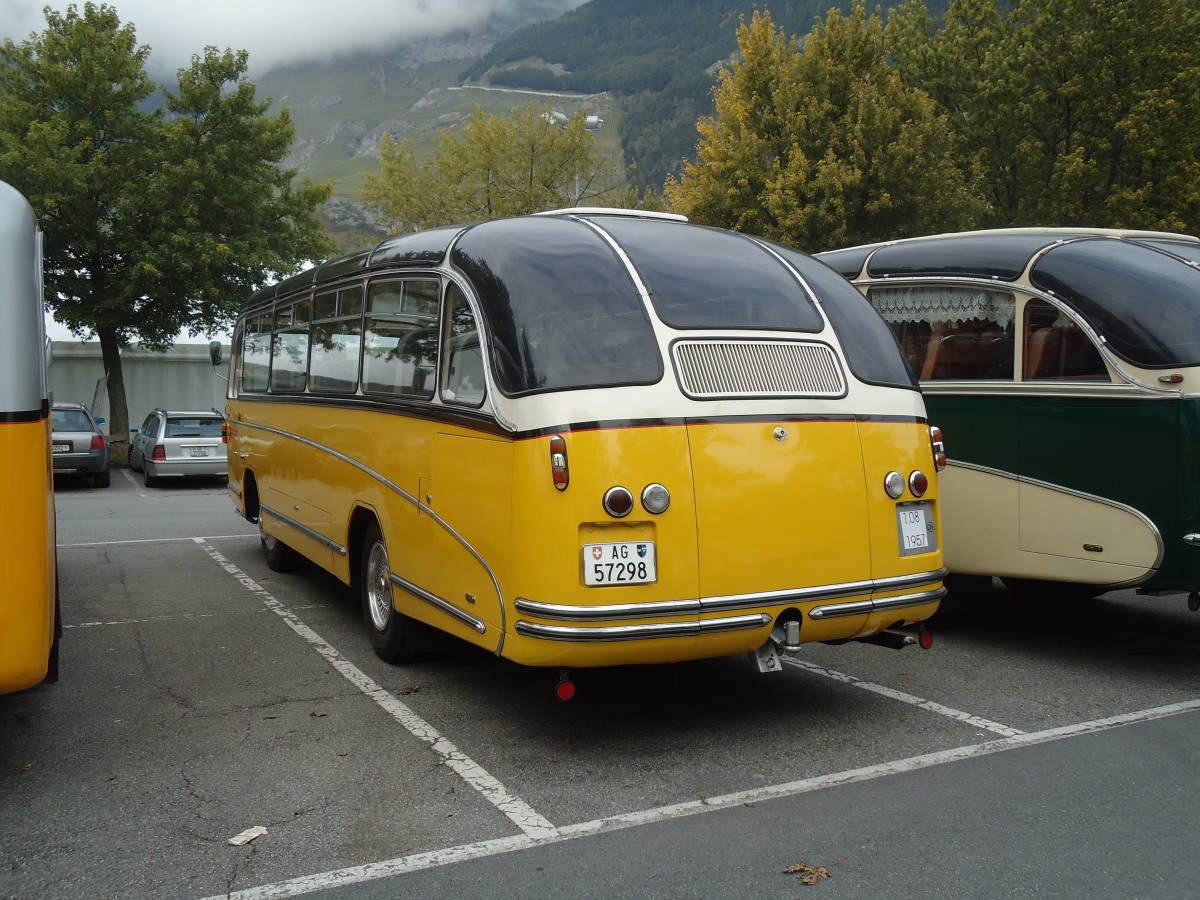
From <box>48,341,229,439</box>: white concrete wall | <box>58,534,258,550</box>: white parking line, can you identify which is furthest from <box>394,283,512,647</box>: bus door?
<box>48,341,229,439</box>: white concrete wall

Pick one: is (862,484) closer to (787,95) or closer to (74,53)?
(787,95)

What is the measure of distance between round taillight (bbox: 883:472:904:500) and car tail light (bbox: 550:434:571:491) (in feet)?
5.58

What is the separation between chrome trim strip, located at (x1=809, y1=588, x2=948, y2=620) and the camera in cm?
530

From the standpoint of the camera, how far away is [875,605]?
544 cm

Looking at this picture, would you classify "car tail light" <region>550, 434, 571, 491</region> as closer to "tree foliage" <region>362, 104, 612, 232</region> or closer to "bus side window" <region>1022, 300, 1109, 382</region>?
"bus side window" <region>1022, 300, 1109, 382</region>

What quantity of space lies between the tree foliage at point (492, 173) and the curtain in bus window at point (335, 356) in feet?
97.6

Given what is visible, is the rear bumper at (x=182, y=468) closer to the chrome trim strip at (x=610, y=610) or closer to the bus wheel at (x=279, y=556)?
the bus wheel at (x=279, y=556)

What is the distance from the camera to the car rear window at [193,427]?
2086cm

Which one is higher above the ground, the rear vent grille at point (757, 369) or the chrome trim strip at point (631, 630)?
the rear vent grille at point (757, 369)

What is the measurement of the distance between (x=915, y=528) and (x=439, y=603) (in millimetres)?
2501

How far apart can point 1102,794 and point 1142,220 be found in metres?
20.1

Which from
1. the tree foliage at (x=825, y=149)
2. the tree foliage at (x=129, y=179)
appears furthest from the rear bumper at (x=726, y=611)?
the tree foliage at (x=129, y=179)

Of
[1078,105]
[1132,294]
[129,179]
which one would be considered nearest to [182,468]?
[129,179]

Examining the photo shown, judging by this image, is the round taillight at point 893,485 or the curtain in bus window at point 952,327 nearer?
the round taillight at point 893,485
